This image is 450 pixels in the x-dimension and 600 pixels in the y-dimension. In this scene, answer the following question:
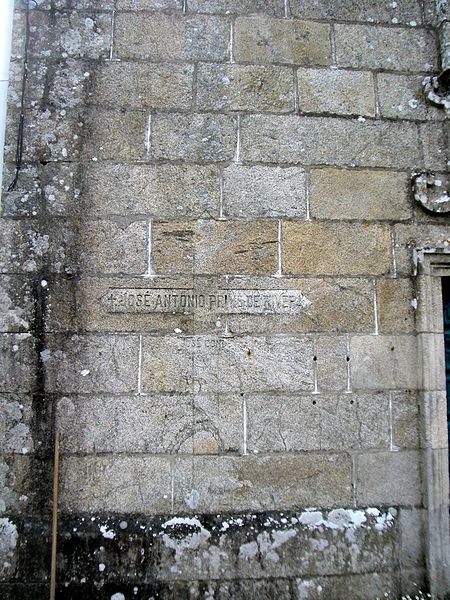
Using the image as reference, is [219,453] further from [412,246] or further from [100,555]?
[412,246]

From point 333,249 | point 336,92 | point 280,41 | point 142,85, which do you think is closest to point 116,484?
point 333,249

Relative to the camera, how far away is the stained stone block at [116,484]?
2.62 metres

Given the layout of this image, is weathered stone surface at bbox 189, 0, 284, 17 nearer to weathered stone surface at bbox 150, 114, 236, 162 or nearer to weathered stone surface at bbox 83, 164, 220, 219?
weathered stone surface at bbox 150, 114, 236, 162

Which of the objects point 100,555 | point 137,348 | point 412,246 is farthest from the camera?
point 412,246

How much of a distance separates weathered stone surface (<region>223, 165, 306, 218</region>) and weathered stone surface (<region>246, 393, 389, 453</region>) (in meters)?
1.07

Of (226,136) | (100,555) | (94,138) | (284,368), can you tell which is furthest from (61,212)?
(100,555)

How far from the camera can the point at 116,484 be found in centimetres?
263

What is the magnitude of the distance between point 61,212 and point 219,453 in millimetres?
1625

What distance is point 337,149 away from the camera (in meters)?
2.95

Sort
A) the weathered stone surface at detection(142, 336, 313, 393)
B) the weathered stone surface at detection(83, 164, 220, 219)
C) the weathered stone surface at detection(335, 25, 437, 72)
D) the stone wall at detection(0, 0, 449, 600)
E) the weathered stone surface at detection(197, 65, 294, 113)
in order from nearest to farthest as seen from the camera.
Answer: the stone wall at detection(0, 0, 449, 600)
the weathered stone surface at detection(142, 336, 313, 393)
the weathered stone surface at detection(83, 164, 220, 219)
the weathered stone surface at detection(197, 65, 294, 113)
the weathered stone surface at detection(335, 25, 437, 72)

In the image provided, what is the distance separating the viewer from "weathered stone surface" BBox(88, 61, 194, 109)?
2.90 m

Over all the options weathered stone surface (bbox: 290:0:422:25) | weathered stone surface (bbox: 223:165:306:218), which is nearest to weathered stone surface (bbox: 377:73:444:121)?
weathered stone surface (bbox: 290:0:422:25)

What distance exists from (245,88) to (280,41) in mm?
387

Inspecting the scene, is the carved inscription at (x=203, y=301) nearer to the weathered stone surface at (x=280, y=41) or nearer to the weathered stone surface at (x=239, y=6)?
the weathered stone surface at (x=280, y=41)
